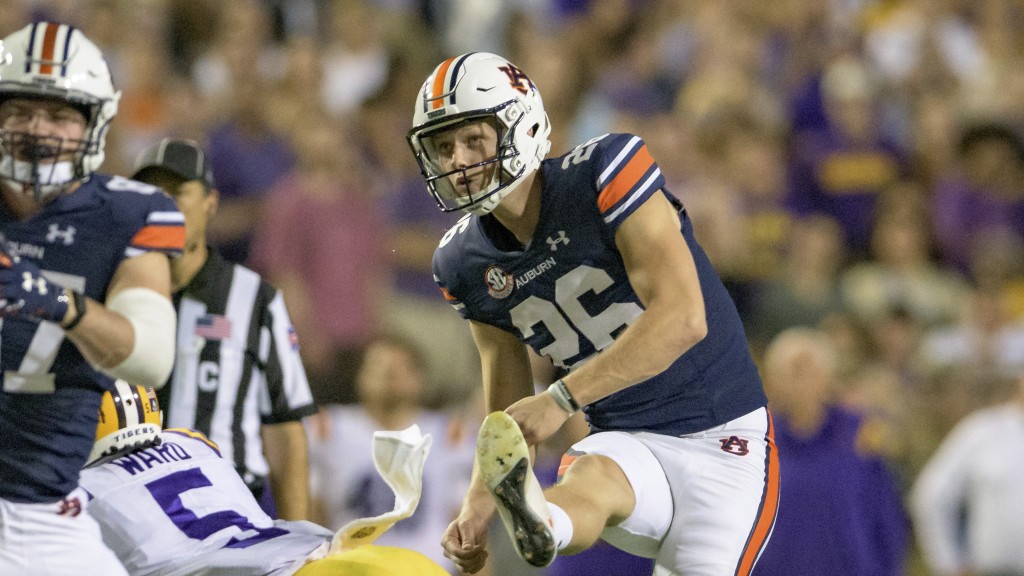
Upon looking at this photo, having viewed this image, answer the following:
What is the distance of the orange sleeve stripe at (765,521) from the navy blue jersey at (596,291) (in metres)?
0.18

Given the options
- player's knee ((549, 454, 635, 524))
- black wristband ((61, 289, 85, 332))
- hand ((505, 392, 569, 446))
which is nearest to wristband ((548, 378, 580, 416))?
hand ((505, 392, 569, 446))

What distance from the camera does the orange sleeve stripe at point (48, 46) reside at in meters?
4.27

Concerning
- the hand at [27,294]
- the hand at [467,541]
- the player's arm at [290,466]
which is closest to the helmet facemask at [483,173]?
the hand at [467,541]

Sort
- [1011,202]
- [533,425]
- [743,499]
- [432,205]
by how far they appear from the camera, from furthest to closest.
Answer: [1011,202] < [432,205] < [743,499] < [533,425]

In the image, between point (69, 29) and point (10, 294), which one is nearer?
point (10, 294)

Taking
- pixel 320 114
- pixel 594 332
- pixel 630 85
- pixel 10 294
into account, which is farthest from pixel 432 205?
pixel 10 294

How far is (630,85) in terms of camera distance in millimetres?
11430

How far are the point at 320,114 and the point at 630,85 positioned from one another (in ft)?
8.03

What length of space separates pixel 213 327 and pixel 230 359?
0.45ft

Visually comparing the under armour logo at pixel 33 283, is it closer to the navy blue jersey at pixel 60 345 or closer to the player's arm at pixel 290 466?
the navy blue jersey at pixel 60 345

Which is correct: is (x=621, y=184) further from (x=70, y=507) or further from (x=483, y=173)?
(x=70, y=507)

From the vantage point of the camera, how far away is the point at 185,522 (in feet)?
13.9

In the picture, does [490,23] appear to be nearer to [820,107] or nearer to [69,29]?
[820,107]

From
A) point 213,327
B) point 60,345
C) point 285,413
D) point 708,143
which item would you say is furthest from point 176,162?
point 708,143
